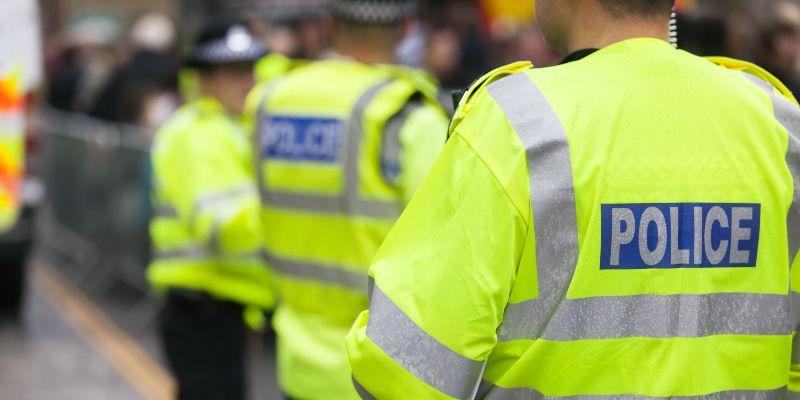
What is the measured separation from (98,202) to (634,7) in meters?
9.49

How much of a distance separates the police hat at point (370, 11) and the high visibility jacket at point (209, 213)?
3.26ft

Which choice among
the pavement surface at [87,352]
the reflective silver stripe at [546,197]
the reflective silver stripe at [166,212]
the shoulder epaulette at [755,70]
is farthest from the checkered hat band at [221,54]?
the reflective silver stripe at [546,197]

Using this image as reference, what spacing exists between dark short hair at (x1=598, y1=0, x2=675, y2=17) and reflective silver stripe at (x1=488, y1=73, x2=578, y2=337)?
0.75ft

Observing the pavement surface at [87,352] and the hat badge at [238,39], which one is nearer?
the hat badge at [238,39]

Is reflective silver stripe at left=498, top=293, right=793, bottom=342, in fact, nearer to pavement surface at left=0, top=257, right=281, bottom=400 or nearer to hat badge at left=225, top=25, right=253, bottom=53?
hat badge at left=225, top=25, right=253, bottom=53

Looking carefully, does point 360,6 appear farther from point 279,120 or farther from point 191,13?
point 191,13

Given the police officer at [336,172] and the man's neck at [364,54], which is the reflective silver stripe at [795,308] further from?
the man's neck at [364,54]

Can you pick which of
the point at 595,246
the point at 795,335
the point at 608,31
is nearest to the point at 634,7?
the point at 608,31

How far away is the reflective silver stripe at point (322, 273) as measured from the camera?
152 inches

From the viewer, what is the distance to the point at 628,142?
231cm

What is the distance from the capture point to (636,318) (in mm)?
2338

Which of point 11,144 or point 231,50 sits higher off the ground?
point 231,50

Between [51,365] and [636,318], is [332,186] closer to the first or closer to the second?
[636,318]

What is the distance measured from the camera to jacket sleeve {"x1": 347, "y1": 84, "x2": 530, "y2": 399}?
224 cm
